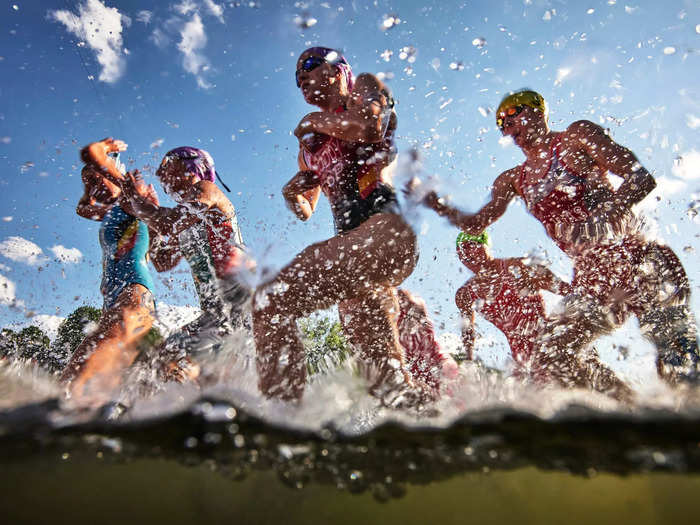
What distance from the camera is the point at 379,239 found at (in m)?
1.93

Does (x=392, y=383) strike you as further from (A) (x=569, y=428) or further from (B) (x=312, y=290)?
(A) (x=569, y=428)

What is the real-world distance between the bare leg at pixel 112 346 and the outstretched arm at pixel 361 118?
1822 millimetres

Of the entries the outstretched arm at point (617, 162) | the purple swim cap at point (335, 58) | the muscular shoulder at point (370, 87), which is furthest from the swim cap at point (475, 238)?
the muscular shoulder at point (370, 87)

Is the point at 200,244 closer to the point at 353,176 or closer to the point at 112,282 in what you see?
the point at 112,282

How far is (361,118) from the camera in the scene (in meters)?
2.07

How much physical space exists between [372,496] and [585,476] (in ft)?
2.45

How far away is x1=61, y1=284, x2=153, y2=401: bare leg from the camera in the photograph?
231cm

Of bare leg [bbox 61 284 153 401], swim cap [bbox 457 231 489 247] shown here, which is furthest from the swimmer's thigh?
swim cap [bbox 457 231 489 247]

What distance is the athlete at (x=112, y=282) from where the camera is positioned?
239cm

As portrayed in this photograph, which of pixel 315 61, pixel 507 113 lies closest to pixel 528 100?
pixel 507 113


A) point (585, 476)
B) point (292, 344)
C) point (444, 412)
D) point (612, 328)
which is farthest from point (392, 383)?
point (612, 328)

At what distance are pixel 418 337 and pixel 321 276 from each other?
4.17ft

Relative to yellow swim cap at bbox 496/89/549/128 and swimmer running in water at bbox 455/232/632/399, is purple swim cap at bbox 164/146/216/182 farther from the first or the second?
swimmer running in water at bbox 455/232/632/399

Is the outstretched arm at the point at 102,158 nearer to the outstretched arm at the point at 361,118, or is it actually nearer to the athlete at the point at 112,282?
the athlete at the point at 112,282
